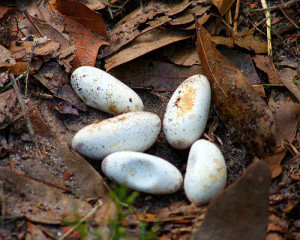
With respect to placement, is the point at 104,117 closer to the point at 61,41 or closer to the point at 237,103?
the point at 61,41

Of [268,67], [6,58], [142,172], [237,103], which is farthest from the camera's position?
[268,67]

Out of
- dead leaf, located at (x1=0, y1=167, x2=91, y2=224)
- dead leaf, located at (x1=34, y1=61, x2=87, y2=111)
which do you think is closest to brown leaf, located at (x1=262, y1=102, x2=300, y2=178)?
dead leaf, located at (x1=0, y1=167, x2=91, y2=224)

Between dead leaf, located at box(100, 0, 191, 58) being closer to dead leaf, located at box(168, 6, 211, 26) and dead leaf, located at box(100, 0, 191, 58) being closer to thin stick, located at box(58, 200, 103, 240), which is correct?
dead leaf, located at box(168, 6, 211, 26)

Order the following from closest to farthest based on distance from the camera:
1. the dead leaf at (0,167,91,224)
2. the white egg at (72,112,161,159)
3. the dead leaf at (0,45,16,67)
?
the dead leaf at (0,167,91,224), the white egg at (72,112,161,159), the dead leaf at (0,45,16,67)

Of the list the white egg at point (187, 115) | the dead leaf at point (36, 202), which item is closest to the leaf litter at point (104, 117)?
the dead leaf at point (36, 202)

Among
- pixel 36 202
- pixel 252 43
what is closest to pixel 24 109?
pixel 36 202

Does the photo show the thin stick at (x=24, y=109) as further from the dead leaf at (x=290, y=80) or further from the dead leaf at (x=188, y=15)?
the dead leaf at (x=290, y=80)
